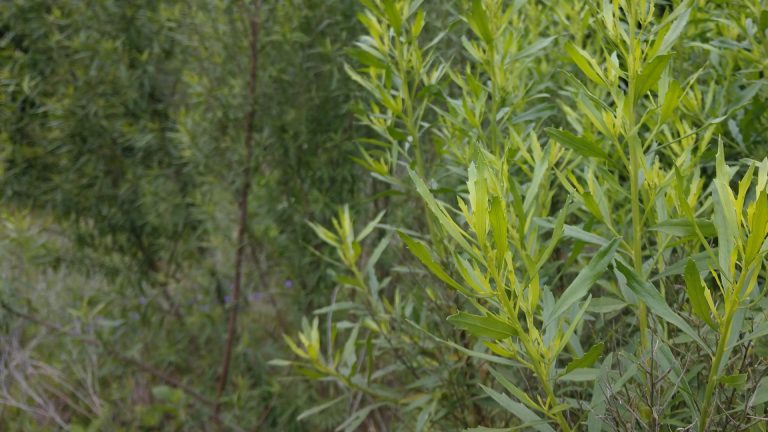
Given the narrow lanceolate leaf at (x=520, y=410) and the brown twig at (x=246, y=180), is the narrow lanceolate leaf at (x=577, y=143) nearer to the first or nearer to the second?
the narrow lanceolate leaf at (x=520, y=410)

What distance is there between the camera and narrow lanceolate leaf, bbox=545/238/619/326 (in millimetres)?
1004

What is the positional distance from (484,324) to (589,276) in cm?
17

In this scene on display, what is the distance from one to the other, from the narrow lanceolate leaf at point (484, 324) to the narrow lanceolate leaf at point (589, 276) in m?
0.07

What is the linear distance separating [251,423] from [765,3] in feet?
9.73

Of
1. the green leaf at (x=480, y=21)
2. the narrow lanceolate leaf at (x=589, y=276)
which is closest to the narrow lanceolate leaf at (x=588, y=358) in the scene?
the narrow lanceolate leaf at (x=589, y=276)

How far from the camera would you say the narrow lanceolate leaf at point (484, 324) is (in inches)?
38.5

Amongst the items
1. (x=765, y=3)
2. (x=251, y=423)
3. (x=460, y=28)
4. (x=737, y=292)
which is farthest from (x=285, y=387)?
(x=737, y=292)

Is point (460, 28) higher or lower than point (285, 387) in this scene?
higher

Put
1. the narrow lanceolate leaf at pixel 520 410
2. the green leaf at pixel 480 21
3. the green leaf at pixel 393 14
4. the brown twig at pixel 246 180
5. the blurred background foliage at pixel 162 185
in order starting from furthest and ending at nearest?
the blurred background foliage at pixel 162 185 → the brown twig at pixel 246 180 → the green leaf at pixel 393 14 → the green leaf at pixel 480 21 → the narrow lanceolate leaf at pixel 520 410

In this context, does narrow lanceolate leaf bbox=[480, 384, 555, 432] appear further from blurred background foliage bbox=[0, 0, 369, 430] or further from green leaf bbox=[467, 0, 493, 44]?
blurred background foliage bbox=[0, 0, 369, 430]

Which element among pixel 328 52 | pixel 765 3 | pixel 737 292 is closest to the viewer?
pixel 737 292

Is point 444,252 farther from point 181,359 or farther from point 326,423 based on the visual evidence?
point 181,359

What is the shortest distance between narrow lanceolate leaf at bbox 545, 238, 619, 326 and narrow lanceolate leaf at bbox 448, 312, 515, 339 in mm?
74

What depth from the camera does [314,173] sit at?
3352mm
